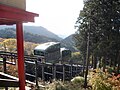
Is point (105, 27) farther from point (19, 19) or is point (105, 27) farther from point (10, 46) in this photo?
point (19, 19)

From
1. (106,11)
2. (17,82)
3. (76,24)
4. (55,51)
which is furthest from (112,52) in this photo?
(17,82)

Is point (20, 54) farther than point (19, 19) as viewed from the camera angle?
Yes

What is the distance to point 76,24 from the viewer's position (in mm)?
31625

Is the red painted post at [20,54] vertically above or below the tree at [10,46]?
below

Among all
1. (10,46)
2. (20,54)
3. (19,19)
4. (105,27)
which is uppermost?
(105,27)

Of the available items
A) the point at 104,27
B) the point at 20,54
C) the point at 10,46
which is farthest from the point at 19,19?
the point at 10,46

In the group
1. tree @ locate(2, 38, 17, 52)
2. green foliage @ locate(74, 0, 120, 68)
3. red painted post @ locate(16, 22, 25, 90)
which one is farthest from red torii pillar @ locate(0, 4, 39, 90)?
tree @ locate(2, 38, 17, 52)

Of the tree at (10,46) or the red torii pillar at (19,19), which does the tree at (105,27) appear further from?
the red torii pillar at (19,19)

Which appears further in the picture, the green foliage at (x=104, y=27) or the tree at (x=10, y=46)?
the tree at (x=10, y=46)

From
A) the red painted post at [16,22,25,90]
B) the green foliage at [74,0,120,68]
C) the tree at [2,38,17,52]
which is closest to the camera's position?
the red painted post at [16,22,25,90]

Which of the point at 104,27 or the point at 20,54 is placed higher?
the point at 104,27

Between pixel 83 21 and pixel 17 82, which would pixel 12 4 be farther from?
pixel 83 21

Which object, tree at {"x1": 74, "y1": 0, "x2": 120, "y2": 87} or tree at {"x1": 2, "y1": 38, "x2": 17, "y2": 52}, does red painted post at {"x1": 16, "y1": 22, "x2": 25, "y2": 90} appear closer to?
tree at {"x1": 74, "y1": 0, "x2": 120, "y2": 87}

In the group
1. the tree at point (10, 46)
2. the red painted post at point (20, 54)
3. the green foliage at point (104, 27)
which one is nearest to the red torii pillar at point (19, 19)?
the red painted post at point (20, 54)
